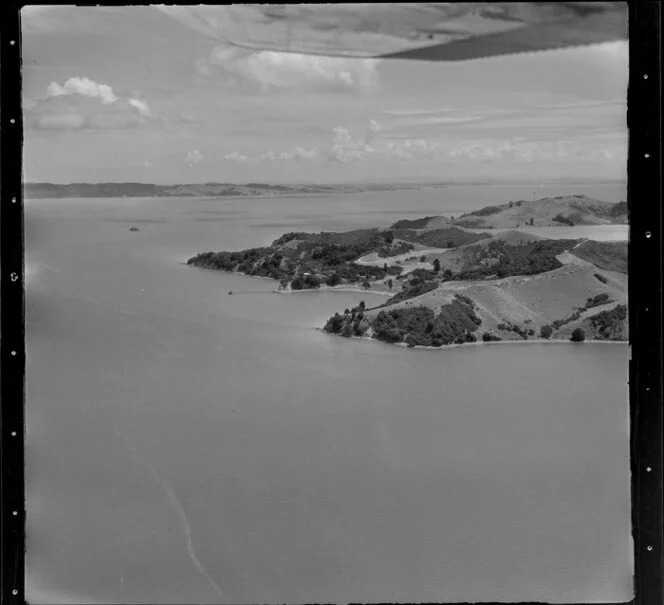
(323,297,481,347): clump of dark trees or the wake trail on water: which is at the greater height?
(323,297,481,347): clump of dark trees

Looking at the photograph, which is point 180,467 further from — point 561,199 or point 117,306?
point 561,199

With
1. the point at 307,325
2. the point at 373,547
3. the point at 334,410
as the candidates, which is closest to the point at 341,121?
the point at 307,325

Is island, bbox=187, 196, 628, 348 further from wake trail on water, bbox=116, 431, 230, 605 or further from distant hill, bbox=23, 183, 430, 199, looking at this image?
wake trail on water, bbox=116, 431, 230, 605

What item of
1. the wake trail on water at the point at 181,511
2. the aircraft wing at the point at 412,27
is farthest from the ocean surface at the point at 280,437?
the aircraft wing at the point at 412,27

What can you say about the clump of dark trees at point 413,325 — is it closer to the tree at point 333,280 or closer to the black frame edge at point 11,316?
the tree at point 333,280

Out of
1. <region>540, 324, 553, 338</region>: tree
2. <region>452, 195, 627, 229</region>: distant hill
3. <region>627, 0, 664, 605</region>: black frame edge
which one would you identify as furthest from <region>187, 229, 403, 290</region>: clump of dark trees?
<region>627, 0, 664, 605</region>: black frame edge

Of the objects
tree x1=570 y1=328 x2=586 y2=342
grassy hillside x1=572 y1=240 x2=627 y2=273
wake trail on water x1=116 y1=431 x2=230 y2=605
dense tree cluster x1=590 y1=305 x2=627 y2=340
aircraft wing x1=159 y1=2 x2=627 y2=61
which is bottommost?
wake trail on water x1=116 y1=431 x2=230 y2=605

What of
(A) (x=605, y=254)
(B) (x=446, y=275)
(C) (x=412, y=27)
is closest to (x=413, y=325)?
(B) (x=446, y=275)

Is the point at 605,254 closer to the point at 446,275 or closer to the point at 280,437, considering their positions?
the point at 446,275
